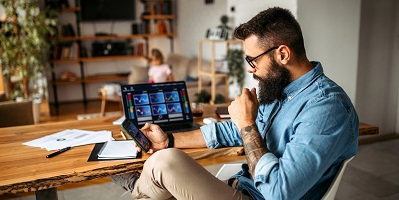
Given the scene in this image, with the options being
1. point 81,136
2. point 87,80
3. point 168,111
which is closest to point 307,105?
point 168,111

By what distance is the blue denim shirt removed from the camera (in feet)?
3.76

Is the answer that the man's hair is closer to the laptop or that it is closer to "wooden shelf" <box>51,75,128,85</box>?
the laptop

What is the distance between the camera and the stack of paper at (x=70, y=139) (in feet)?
5.38

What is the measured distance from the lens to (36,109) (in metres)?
5.12

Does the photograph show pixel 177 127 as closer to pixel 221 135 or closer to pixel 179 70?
pixel 221 135

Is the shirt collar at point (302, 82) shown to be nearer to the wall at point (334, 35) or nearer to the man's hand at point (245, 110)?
the man's hand at point (245, 110)

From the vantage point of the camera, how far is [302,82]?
4.47 ft

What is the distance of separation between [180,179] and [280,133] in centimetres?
40

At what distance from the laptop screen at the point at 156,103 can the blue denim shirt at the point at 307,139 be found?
25.7 inches

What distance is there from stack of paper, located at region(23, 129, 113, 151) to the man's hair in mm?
853

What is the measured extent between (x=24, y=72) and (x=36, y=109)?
1.77 ft

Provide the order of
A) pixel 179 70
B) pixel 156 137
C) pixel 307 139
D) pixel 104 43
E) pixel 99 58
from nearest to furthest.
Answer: pixel 307 139 < pixel 156 137 < pixel 179 70 < pixel 99 58 < pixel 104 43

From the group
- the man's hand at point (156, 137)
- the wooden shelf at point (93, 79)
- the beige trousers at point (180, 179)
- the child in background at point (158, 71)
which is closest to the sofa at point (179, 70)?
the child in background at point (158, 71)

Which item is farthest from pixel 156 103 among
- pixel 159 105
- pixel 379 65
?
pixel 379 65
